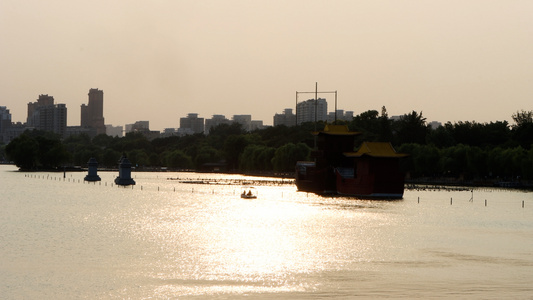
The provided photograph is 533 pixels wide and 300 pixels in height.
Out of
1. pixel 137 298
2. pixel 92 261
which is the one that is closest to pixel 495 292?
pixel 137 298

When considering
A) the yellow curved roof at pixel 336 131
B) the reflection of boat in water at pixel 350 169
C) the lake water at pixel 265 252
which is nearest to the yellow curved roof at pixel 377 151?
the reflection of boat in water at pixel 350 169

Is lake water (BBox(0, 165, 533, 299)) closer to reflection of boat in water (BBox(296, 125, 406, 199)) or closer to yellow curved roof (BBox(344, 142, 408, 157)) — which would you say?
reflection of boat in water (BBox(296, 125, 406, 199))

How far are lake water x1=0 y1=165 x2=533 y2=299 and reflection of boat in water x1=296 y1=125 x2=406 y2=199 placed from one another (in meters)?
15.3

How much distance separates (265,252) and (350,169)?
80.9 m

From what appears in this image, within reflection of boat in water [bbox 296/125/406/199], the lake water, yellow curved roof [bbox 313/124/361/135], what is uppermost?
yellow curved roof [bbox 313/124/361/135]

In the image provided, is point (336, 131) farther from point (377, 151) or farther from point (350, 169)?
point (377, 151)

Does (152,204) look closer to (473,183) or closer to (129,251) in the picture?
(129,251)

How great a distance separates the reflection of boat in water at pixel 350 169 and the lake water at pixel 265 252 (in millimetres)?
15326

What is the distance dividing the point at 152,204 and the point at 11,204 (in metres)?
22.6

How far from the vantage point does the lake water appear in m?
46.7

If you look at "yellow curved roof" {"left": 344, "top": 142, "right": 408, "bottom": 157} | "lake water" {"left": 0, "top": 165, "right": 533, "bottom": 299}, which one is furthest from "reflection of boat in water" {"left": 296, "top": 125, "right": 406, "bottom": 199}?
"lake water" {"left": 0, "top": 165, "right": 533, "bottom": 299}

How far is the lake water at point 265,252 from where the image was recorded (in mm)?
46719

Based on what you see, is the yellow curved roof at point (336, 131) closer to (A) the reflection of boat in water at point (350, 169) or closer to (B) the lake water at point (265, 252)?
(A) the reflection of boat in water at point (350, 169)

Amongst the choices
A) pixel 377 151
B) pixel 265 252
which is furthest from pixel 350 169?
pixel 265 252
